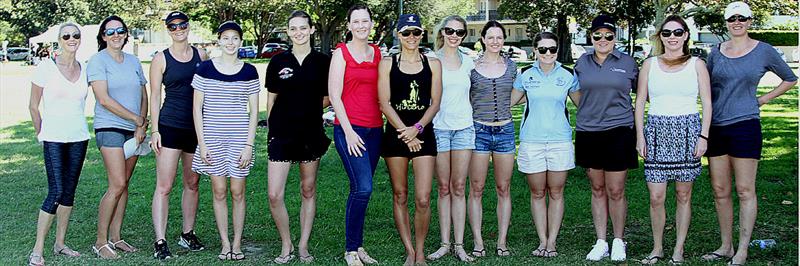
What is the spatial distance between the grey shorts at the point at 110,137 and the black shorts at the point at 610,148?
353 centimetres

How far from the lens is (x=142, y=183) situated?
34.7 feet

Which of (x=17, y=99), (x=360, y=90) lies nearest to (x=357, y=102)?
(x=360, y=90)

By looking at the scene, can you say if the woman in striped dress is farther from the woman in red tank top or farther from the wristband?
the wristband

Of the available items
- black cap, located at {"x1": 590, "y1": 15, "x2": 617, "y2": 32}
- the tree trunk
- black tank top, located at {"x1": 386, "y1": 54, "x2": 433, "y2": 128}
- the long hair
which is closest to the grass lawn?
black tank top, located at {"x1": 386, "y1": 54, "x2": 433, "y2": 128}

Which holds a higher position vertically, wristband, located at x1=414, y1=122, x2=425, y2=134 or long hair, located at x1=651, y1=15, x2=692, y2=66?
long hair, located at x1=651, y1=15, x2=692, y2=66

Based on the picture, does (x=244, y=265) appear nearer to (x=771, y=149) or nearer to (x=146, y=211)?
(x=146, y=211)

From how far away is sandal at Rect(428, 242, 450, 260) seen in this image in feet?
21.7

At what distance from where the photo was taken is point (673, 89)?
6.07m

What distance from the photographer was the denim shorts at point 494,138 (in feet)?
21.1

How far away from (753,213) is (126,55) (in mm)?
4978

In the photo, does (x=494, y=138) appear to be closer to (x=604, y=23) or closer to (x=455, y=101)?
(x=455, y=101)

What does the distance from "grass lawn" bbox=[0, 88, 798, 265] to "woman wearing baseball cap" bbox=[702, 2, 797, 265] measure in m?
0.56

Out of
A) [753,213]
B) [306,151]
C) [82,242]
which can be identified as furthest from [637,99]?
[82,242]

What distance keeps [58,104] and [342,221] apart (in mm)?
2893
